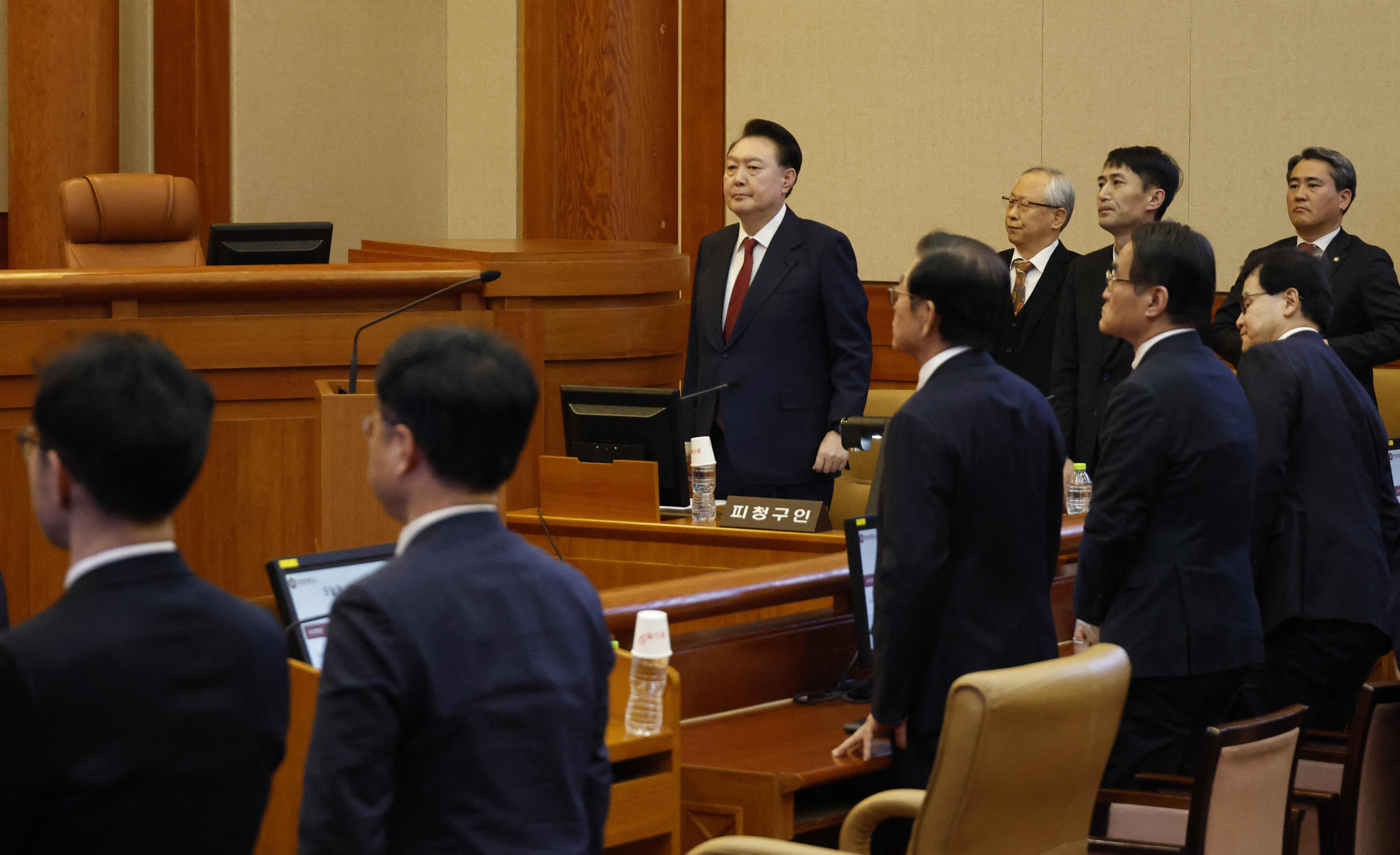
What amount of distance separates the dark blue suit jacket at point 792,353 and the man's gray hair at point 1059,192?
0.94m

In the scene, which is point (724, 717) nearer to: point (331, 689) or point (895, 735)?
point (895, 735)

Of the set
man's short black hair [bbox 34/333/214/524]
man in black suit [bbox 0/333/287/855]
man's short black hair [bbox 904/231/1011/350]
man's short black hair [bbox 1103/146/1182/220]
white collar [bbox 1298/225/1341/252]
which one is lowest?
man in black suit [bbox 0/333/287/855]

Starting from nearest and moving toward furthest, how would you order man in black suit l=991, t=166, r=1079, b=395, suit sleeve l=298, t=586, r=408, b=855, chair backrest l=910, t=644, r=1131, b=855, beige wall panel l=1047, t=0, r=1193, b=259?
suit sleeve l=298, t=586, r=408, b=855 < chair backrest l=910, t=644, r=1131, b=855 < man in black suit l=991, t=166, r=1079, b=395 < beige wall panel l=1047, t=0, r=1193, b=259

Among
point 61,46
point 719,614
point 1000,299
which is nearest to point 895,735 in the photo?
point 719,614

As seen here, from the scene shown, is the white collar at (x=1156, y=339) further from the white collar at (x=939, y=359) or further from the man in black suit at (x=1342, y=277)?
the man in black suit at (x=1342, y=277)

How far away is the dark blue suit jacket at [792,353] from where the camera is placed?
14.1ft

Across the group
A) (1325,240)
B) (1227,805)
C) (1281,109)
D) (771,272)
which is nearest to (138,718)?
(1227,805)

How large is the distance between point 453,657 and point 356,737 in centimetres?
11

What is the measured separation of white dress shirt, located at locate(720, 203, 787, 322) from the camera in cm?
438

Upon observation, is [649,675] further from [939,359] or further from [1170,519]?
[1170,519]

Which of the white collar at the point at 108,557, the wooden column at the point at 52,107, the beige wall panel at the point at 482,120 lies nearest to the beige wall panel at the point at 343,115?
the beige wall panel at the point at 482,120

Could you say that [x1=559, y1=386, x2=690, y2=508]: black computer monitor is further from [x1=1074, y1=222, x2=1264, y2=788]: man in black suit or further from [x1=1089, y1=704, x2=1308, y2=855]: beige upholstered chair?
[x1=1089, y1=704, x2=1308, y2=855]: beige upholstered chair

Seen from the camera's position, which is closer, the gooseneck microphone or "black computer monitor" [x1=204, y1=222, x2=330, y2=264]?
the gooseneck microphone

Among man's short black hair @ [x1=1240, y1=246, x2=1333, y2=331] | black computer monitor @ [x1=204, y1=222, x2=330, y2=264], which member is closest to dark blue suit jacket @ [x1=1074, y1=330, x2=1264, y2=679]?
man's short black hair @ [x1=1240, y1=246, x2=1333, y2=331]
